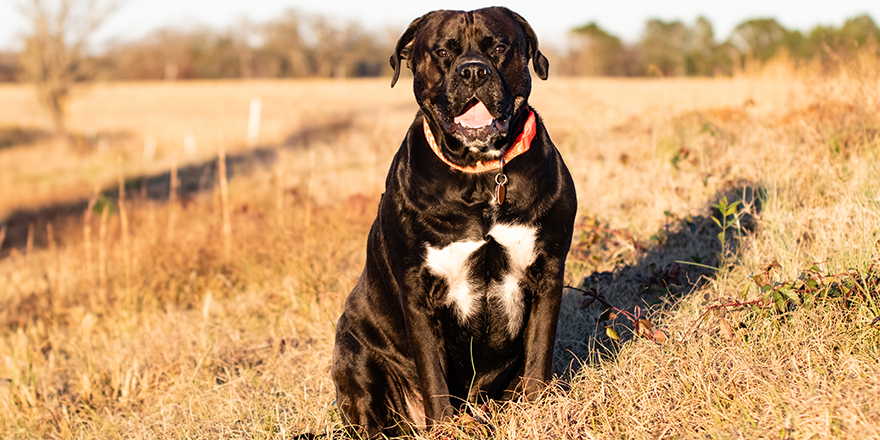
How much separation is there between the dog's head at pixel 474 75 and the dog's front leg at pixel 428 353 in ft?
1.78

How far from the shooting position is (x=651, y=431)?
207 centimetres

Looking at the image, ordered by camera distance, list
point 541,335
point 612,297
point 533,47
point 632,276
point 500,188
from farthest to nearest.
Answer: point 632,276
point 612,297
point 533,47
point 541,335
point 500,188

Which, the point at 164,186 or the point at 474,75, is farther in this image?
the point at 164,186

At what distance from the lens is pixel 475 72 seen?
232 cm

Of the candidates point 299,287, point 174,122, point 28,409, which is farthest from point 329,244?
point 174,122

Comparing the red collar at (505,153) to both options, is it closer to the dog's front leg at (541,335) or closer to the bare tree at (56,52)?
the dog's front leg at (541,335)

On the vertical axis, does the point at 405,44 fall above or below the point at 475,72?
above

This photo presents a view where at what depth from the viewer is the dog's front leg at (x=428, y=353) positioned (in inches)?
94.0

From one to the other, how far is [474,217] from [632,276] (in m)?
1.72

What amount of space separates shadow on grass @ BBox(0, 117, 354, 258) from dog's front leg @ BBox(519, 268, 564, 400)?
8.60m

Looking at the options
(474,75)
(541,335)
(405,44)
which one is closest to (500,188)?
(474,75)

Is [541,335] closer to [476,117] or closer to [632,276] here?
[476,117]

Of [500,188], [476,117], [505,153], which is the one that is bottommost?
[500,188]

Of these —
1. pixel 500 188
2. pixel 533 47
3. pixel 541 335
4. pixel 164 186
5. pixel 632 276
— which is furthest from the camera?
pixel 164 186
